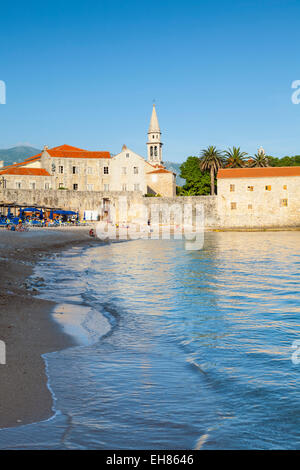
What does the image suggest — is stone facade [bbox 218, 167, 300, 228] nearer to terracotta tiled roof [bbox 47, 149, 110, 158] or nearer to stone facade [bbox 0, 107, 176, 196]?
stone facade [bbox 0, 107, 176, 196]

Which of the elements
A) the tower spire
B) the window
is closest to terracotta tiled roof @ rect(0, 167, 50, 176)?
the tower spire

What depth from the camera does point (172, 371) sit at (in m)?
6.79

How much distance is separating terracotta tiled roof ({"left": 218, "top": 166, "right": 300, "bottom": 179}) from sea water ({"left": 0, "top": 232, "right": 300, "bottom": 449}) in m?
50.4

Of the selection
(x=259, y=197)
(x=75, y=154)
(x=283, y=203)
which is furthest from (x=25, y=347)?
(x=75, y=154)

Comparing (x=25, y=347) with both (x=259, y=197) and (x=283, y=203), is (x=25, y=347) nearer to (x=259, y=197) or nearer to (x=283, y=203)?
(x=259, y=197)

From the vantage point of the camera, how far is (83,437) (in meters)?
4.43

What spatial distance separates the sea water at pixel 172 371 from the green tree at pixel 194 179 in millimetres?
60751

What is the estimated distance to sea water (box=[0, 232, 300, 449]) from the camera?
15.1 feet

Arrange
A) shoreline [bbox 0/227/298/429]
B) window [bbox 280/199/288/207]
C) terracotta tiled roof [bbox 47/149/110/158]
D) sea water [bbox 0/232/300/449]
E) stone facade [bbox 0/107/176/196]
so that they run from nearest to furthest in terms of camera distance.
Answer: sea water [bbox 0/232/300/449] < shoreline [bbox 0/227/298/429] < window [bbox 280/199/288/207] < stone facade [bbox 0/107/176/196] < terracotta tiled roof [bbox 47/149/110/158]

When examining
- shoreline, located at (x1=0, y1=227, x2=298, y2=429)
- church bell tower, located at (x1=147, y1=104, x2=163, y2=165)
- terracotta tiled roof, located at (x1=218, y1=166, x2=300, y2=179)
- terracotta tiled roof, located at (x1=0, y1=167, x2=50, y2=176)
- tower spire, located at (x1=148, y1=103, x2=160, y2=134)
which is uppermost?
tower spire, located at (x1=148, y1=103, x2=160, y2=134)

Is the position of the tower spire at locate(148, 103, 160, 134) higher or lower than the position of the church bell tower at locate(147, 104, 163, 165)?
higher

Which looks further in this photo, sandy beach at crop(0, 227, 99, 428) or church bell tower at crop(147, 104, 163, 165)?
church bell tower at crop(147, 104, 163, 165)

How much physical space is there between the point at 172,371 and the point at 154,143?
92.0m

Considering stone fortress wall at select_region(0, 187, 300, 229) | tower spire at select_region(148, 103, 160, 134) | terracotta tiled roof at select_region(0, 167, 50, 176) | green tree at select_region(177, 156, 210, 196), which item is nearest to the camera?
stone fortress wall at select_region(0, 187, 300, 229)
